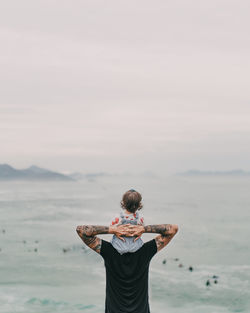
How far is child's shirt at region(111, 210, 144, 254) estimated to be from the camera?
434 cm

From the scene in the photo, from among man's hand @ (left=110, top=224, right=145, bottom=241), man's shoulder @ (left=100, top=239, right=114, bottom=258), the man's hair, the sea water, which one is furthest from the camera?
the sea water

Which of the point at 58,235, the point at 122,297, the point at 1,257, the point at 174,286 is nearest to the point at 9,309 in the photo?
the point at 174,286

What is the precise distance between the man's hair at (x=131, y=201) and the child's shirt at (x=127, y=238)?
58 mm

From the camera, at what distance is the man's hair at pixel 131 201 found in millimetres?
4207

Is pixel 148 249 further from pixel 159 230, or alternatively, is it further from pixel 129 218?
pixel 129 218

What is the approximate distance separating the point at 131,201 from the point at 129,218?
196 millimetres

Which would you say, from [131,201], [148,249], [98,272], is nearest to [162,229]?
[148,249]

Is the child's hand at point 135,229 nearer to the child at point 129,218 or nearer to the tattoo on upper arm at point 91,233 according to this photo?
the child at point 129,218

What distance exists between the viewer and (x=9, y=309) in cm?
3669

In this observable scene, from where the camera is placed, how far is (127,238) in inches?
173

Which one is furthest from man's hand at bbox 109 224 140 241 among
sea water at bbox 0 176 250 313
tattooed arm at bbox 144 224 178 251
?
sea water at bbox 0 176 250 313

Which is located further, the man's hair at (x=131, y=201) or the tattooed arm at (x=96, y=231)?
the tattooed arm at (x=96, y=231)

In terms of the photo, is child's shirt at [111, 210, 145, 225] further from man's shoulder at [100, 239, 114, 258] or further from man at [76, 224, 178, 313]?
man's shoulder at [100, 239, 114, 258]

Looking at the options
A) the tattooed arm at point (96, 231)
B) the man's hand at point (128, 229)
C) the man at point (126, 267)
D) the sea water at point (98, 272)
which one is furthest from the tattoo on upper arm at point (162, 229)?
the sea water at point (98, 272)
